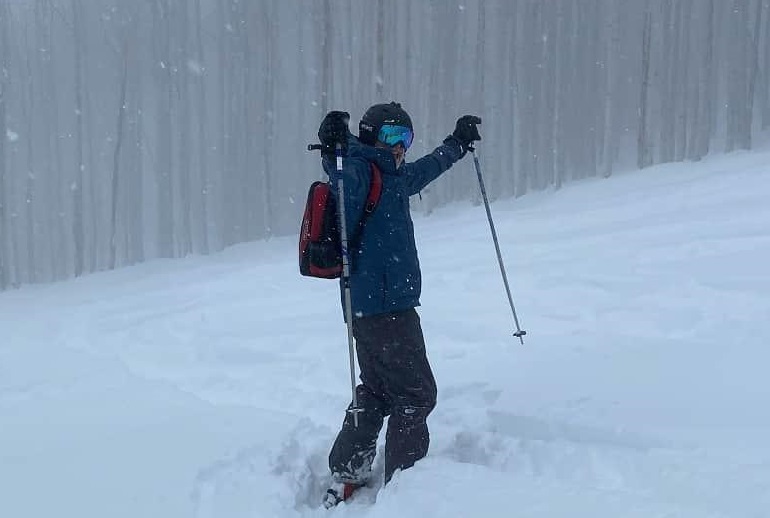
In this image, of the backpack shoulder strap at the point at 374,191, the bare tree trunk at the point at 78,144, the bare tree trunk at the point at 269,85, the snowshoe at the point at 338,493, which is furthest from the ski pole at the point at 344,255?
the bare tree trunk at the point at 78,144

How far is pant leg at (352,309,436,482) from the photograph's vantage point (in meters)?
3.64

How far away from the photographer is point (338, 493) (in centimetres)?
377

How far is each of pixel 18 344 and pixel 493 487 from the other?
7765mm

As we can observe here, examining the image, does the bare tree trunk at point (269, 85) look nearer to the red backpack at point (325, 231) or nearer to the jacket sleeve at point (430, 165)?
the jacket sleeve at point (430, 165)

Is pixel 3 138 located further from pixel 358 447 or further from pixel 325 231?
pixel 358 447

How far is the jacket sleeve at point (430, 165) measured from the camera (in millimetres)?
3811

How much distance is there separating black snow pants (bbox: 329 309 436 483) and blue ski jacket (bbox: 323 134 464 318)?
9 cm

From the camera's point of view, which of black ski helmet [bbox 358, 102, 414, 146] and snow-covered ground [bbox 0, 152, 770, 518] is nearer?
snow-covered ground [bbox 0, 152, 770, 518]

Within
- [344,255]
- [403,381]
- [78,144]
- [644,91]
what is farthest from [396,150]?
[78,144]

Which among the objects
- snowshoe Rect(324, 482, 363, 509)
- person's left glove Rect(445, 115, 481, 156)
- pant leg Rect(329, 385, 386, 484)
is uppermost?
person's left glove Rect(445, 115, 481, 156)

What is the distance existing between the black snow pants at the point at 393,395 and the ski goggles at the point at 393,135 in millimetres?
814

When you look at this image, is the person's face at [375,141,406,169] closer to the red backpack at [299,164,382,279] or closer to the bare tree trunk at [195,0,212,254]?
the red backpack at [299,164,382,279]

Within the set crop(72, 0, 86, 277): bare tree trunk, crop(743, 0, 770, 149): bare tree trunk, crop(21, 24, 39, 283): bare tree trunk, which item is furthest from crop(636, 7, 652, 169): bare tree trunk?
crop(21, 24, 39, 283): bare tree trunk

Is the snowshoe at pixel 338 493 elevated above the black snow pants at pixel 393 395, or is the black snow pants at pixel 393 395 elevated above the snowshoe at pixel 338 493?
the black snow pants at pixel 393 395
